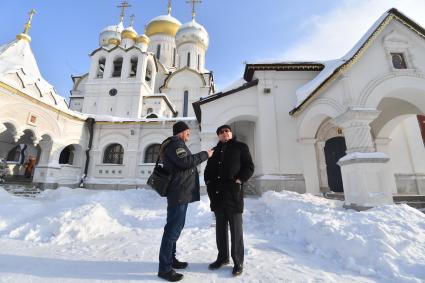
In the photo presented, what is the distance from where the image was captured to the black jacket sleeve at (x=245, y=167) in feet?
9.61

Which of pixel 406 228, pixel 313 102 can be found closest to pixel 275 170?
pixel 313 102

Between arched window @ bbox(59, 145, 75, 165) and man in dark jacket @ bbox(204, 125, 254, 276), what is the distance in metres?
14.3

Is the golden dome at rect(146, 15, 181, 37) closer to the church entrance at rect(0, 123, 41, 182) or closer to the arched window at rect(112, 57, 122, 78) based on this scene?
the arched window at rect(112, 57, 122, 78)

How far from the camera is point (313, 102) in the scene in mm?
8047

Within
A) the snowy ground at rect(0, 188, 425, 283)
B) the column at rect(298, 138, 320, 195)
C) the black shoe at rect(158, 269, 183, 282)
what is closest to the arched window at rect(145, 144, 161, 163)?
the snowy ground at rect(0, 188, 425, 283)

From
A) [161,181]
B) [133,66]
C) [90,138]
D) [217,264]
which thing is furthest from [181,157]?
[133,66]

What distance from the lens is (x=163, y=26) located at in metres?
30.7

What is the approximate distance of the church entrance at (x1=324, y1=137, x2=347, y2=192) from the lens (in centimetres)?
1020

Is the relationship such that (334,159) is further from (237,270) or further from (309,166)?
(237,270)

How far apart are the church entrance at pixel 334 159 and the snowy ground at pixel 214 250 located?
5673 mm

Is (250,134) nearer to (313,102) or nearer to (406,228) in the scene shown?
(313,102)

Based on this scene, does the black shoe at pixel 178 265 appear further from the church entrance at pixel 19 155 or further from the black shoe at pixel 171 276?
the church entrance at pixel 19 155

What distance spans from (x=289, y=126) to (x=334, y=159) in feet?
9.90

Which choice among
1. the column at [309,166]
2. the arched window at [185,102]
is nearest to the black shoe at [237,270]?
the column at [309,166]
